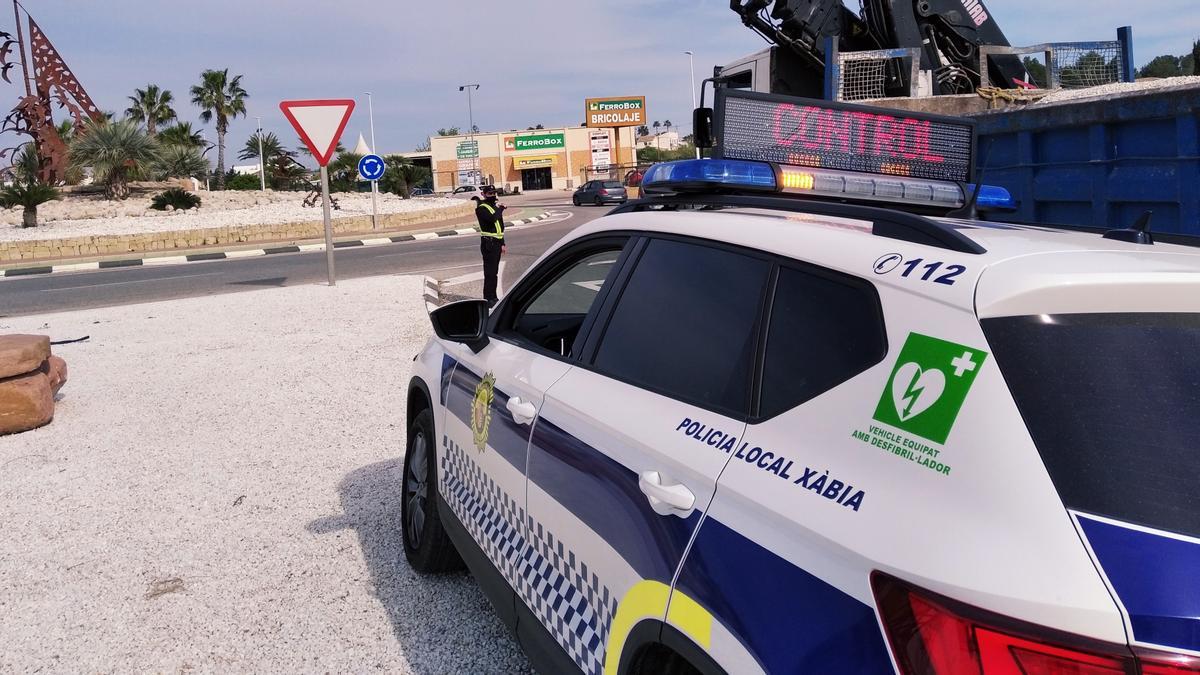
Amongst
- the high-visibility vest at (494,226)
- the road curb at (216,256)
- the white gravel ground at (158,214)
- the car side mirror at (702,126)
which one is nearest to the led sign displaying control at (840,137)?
the car side mirror at (702,126)

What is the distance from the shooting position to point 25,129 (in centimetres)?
4056

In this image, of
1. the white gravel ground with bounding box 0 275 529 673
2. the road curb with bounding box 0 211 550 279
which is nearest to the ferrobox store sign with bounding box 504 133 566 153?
the road curb with bounding box 0 211 550 279

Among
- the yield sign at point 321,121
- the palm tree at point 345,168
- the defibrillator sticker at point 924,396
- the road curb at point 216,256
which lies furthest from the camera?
the palm tree at point 345,168

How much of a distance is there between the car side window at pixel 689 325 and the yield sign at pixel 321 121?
37.5 feet

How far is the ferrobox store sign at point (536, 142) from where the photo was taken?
285ft

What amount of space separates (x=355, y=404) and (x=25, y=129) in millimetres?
41354

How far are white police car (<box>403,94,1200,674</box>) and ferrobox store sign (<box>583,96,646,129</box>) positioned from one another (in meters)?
84.9

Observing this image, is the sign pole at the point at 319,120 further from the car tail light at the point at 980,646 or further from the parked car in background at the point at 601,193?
the parked car in background at the point at 601,193

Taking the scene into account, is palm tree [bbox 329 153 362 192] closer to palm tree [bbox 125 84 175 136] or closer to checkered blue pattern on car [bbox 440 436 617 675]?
palm tree [bbox 125 84 175 136]

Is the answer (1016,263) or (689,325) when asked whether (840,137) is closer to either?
(689,325)

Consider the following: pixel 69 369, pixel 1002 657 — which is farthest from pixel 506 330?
pixel 69 369

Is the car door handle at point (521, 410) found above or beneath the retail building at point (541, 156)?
beneath

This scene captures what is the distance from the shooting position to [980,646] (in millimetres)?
1326

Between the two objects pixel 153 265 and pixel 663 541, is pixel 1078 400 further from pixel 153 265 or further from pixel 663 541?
pixel 153 265
